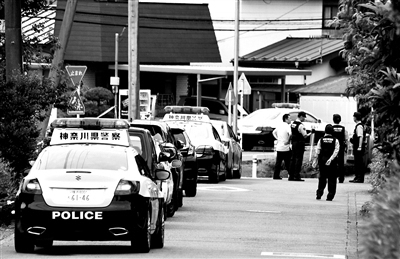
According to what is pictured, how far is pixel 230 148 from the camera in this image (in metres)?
29.4

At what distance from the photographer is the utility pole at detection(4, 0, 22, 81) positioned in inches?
680

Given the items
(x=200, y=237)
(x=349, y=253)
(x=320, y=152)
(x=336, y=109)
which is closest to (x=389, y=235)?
(x=349, y=253)

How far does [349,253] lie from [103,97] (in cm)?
4086

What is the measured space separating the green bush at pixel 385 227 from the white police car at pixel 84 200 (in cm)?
656

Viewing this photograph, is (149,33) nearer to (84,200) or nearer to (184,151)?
(184,151)

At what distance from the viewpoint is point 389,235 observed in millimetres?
4789

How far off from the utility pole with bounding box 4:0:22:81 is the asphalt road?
398 centimetres

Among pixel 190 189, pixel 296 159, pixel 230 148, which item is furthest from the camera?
pixel 230 148

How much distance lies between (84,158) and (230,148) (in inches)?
680

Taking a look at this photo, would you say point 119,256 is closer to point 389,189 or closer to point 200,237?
point 200,237

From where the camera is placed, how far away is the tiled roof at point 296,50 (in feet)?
190

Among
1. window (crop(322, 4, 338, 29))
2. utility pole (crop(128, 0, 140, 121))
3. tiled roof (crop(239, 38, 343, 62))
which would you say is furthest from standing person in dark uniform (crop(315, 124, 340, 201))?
window (crop(322, 4, 338, 29))

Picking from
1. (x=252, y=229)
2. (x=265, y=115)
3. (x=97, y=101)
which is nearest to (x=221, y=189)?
(x=252, y=229)

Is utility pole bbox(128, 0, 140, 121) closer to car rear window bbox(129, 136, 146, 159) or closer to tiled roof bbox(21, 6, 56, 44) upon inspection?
tiled roof bbox(21, 6, 56, 44)
